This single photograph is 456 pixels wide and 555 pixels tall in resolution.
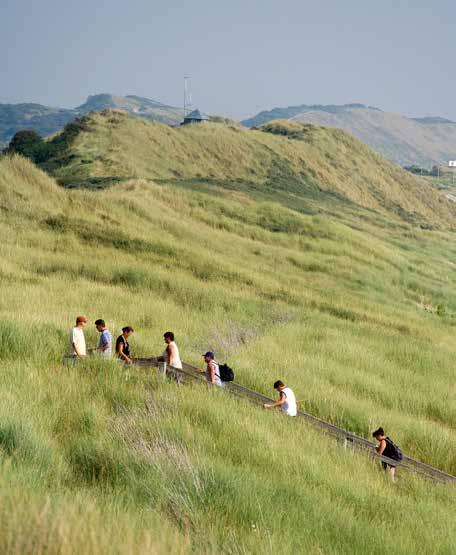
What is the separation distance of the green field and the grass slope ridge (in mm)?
11372

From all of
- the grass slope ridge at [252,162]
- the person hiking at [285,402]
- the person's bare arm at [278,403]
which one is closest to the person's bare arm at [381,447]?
the person hiking at [285,402]

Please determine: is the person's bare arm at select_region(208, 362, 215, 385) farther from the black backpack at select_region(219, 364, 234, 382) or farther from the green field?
the green field

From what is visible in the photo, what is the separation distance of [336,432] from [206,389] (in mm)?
2109

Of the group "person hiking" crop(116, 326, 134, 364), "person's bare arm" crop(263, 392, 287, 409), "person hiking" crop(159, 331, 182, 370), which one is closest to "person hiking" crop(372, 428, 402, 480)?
"person's bare arm" crop(263, 392, 287, 409)

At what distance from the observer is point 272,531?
4.91 metres

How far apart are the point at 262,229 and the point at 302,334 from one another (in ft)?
55.6

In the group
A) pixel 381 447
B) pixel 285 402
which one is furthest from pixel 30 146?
pixel 381 447

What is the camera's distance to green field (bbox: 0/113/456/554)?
4.90 meters

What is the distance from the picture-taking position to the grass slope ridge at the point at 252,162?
54.3m

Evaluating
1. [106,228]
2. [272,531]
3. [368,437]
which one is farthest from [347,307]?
[272,531]

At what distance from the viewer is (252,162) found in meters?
77.9

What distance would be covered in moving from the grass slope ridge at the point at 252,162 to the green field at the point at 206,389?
11372 mm

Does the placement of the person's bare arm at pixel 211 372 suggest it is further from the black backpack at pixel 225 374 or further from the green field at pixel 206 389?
the green field at pixel 206 389

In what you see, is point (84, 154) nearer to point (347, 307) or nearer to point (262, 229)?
point (262, 229)
